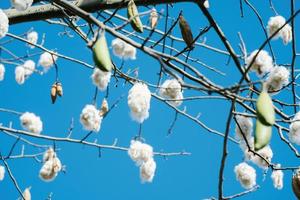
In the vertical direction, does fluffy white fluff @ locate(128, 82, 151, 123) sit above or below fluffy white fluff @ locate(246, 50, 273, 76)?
below

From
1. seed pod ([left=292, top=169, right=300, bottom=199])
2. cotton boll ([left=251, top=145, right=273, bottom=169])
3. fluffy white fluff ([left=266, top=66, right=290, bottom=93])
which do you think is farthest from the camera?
cotton boll ([left=251, top=145, right=273, bottom=169])

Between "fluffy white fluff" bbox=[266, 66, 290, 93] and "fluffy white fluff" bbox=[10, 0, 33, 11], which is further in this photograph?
"fluffy white fluff" bbox=[266, 66, 290, 93]

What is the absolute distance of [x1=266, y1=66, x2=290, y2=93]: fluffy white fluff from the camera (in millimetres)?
1743

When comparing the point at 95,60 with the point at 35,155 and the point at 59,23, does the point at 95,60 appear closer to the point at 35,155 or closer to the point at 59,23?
the point at 59,23

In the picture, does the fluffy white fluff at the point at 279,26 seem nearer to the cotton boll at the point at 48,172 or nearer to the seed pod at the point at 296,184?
the seed pod at the point at 296,184

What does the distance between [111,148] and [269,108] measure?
5.36 feet

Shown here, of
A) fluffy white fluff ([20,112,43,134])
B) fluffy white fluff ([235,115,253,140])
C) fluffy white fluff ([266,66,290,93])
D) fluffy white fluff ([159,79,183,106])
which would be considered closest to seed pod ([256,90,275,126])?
fluffy white fluff ([235,115,253,140])

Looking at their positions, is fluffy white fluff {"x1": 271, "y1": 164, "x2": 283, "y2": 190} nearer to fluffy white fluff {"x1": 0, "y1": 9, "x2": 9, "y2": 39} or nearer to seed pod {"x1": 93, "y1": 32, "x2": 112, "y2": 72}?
fluffy white fluff {"x1": 0, "y1": 9, "x2": 9, "y2": 39}

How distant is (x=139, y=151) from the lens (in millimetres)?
2217

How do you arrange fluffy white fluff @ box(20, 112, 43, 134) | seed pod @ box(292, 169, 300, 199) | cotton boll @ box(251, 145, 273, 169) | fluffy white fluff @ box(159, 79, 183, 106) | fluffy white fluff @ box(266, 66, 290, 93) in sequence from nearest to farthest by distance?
seed pod @ box(292, 169, 300, 199)
fluffy white fluff @ box(266, 66, 290, 93)
cotton boll @ box(251, 145, 273, 169)
fluffy white fluff @ box(159, 79, 183, 106)
fluffy white fluff @ box(20, 112, 43, 134)

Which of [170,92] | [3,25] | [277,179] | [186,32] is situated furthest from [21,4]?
[277,179]

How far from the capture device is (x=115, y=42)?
2.59 m

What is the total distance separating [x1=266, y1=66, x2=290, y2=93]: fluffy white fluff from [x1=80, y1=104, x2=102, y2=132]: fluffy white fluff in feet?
2.71

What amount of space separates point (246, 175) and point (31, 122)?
4.67ft
